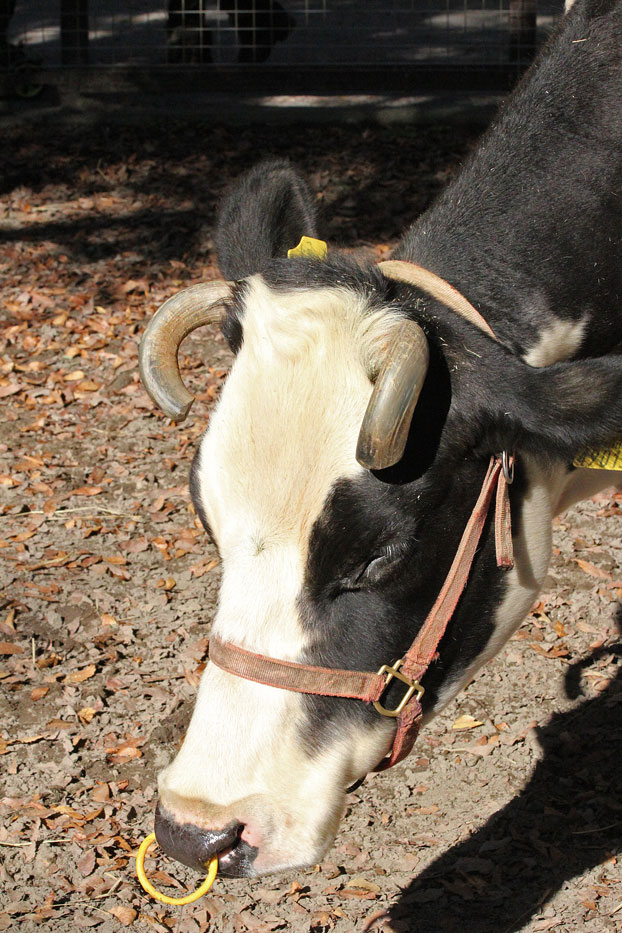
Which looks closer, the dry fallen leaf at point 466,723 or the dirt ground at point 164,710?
the dirt ground at point 164,710

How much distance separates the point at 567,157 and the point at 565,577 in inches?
97.0

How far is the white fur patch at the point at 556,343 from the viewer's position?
2707 millimetres

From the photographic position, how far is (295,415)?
2.30 meters

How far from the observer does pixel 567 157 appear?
2941 millimetres

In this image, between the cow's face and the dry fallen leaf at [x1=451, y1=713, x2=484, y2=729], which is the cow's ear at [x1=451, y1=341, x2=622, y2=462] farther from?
the dry fallen leaf at [x1=451, y1=713, x2=484, y2=729]

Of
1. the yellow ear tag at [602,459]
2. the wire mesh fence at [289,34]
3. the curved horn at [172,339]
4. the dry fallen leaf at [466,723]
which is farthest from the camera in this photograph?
the wire mesh fence at [289,34]

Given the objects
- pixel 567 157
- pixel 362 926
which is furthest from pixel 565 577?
pixel 567 157

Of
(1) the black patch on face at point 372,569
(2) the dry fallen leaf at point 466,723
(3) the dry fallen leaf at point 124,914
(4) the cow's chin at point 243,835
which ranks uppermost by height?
(1) the black patch on face at point 372,569

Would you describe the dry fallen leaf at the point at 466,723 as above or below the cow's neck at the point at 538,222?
below

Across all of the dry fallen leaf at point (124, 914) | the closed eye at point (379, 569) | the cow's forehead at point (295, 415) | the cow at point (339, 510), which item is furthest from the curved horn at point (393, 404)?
the dry fallen leaf at point (124, 914)

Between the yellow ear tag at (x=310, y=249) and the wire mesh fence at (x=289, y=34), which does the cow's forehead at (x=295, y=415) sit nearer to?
the yellow ear tag at (x=310, y=249)

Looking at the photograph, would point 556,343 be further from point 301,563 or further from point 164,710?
point 164,710

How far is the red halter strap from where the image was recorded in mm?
2303

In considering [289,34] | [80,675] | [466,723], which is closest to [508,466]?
[466,723]
